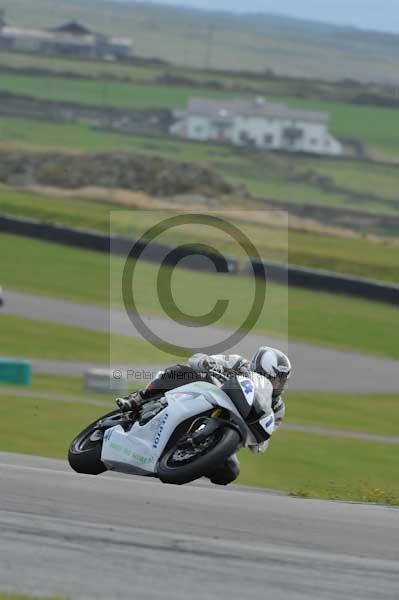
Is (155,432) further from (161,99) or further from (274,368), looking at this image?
(161,99)

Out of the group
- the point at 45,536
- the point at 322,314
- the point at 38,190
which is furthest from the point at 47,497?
the point at 38,190

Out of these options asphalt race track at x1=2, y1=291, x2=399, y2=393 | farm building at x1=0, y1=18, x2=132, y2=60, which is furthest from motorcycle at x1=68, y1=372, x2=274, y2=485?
farm building at x1=0, y1=18, x2=132, y2=60

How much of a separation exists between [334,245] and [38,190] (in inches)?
672

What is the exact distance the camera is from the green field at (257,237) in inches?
1612

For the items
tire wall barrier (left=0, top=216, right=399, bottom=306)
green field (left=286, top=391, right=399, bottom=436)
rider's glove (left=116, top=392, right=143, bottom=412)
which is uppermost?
rider's glove (left=116, top=392, right=143, bottom=412)

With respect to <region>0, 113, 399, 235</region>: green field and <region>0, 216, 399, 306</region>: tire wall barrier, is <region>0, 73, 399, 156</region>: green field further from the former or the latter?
<region>0, 216, 399, 306</region>: tire wall barrier

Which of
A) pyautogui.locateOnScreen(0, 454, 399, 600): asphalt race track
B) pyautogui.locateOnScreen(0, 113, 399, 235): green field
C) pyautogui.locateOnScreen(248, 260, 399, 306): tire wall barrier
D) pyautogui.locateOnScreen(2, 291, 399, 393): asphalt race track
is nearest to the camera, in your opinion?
pyautogui.locateOnScreen(0, 454, 399, 600): asphalt race track

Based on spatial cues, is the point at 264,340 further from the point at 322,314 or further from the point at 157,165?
the point at 157,165

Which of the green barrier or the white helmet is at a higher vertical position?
the white helmet

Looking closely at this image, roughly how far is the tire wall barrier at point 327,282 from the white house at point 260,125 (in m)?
76.6

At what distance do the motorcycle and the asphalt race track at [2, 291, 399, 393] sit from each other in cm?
1274

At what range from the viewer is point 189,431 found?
923cm

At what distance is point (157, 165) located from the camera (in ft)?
228

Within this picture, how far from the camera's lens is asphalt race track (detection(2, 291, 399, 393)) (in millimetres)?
23688
